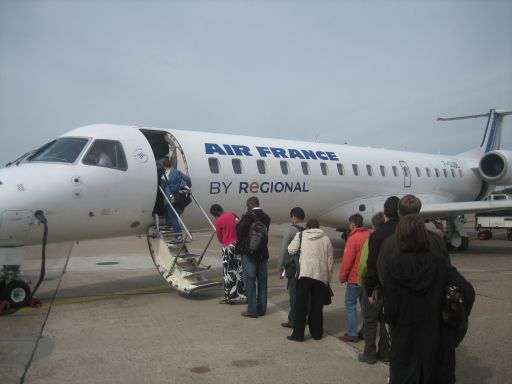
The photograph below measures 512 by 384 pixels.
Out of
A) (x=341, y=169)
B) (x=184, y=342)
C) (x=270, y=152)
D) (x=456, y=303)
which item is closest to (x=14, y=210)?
(x=184, y=342)

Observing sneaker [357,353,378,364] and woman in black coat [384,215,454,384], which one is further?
sneaker [357,353,378,364]

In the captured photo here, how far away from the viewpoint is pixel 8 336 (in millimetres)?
6156

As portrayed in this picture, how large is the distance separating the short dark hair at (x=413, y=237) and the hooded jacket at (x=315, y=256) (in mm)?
2623

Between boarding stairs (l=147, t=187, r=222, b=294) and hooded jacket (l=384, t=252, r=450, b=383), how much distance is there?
520cm

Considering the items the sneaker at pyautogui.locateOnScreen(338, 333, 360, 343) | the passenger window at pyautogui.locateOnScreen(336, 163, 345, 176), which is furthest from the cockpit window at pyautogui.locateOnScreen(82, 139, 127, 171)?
the passenger window at pyautogui.locateOnScreen(336, 163, 345, 176)

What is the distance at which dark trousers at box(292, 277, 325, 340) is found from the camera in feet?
19.8

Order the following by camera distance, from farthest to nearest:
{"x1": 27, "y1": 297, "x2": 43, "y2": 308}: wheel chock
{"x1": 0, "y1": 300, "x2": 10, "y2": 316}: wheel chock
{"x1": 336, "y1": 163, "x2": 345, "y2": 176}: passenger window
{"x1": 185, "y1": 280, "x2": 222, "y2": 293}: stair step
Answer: {"x1": 336, "y1": 163, "x2": 345, "y2": 176}: passenger window → {"x1": 185, "y1": 280, "x2": 222, "y2": 293}: stair step → {"x1": 27, "y1": 297, "x2": 43, "y2": 308}: wheel chock → {"x1": 0, "y1": 300, "x2": 10, "y2": 316}: wheel chock

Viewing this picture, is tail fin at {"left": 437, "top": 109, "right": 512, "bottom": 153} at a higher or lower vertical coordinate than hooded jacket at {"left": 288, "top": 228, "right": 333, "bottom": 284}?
higher

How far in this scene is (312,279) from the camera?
19.8 ft

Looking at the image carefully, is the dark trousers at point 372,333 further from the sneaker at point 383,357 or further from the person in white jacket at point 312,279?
the person in white jacket at point 312,279

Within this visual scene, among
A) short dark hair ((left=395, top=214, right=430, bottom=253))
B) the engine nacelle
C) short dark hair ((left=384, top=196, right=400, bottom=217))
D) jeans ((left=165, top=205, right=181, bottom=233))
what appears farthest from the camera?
the engine nacelle

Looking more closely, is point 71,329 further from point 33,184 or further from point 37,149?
point 37,149

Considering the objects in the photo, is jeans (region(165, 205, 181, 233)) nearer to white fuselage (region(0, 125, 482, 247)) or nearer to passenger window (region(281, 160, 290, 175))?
white fuselage (region(0, 125, 482, 247))

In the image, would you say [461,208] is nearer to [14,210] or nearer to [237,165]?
[237,165]
